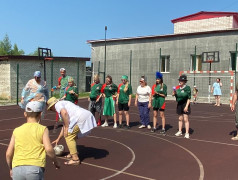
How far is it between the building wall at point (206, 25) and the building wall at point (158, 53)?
675cm

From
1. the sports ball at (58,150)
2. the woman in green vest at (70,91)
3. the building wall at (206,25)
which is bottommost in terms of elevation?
the sports ball at (58,150)

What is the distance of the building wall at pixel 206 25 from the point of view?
2914 centimetres

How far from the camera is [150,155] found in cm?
687

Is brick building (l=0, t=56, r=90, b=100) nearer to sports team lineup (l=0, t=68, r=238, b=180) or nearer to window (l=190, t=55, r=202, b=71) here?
window (l=190, t=55, r=202, b=71)

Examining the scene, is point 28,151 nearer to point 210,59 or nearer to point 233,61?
point 210,59

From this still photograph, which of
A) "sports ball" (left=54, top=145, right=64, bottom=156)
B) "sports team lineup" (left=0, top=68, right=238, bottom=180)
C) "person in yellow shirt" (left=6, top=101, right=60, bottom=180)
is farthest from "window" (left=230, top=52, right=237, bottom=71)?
"person in yellow shirt" (left=6, top=101, right=60, bottom=180)

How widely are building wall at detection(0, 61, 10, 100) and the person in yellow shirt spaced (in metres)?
19.8

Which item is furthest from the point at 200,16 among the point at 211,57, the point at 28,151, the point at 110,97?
the point at 28,151

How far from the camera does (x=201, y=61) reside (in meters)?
23.9

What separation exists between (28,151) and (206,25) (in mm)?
30220

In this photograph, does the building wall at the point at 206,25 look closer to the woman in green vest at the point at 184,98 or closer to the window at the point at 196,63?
the window at the point at 196,63

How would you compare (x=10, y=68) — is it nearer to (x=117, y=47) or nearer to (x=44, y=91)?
(x=117, y=47)

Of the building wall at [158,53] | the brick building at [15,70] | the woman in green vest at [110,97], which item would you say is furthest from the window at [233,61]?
the woman in green vest at [110,97]

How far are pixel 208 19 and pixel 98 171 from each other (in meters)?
28.2
